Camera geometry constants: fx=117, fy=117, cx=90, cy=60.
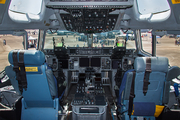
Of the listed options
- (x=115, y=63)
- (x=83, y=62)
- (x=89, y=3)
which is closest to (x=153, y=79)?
(x=89, y=3)

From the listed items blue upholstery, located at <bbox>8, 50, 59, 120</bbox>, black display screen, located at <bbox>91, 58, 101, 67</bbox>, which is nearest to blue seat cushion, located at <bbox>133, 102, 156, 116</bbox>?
blue upholstery, located at <bbox>8, 50, 59, 120</bbox>

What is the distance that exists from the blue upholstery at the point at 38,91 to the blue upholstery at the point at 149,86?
3.73 ft

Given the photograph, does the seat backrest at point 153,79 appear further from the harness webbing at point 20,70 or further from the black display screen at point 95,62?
the black display screen at point 95,62

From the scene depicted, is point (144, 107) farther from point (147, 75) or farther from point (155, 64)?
point (155, 64)

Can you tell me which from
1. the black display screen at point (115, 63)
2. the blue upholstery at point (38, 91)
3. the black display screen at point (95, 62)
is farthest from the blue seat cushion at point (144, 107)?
the black display screen at point (95, 62)

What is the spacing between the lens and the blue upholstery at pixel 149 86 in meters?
1.59

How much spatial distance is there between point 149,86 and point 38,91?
5.48 ft

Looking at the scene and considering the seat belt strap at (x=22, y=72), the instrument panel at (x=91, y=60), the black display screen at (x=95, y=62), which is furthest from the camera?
the black display screen at (x=95, y=62)

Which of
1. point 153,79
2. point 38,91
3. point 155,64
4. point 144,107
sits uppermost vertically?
point 155,64

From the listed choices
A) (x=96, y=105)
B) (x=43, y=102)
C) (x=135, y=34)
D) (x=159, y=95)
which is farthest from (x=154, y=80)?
(x=135, y=34)

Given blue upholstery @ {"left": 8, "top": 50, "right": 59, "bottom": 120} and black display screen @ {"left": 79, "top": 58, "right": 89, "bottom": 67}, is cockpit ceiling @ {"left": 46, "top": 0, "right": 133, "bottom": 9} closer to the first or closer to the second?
blue upholstery @ {"left": 8, "top": 50, "right": 59, "bottom": 120}

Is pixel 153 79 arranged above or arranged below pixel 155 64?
below

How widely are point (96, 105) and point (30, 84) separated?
1072mm

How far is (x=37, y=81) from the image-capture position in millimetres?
1733
